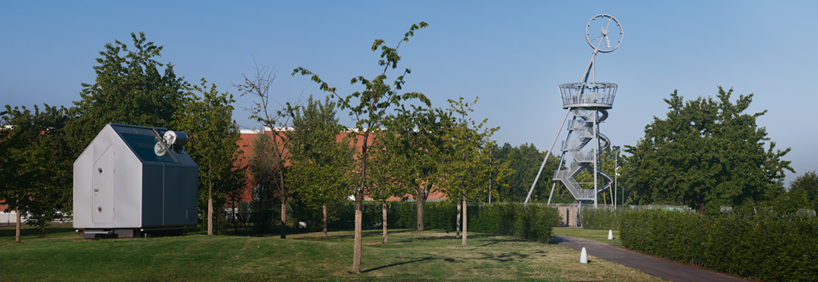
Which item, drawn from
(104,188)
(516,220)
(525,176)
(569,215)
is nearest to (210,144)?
(104,188)

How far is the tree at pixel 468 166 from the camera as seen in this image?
27.4 m

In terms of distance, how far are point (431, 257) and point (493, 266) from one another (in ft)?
8.46

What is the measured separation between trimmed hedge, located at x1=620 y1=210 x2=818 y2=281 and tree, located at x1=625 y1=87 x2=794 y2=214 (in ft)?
116

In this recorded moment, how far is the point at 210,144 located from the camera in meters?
25.7

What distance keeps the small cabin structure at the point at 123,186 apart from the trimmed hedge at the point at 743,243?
1867 centimetres

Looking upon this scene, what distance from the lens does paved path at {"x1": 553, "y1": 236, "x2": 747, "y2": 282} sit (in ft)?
59.2

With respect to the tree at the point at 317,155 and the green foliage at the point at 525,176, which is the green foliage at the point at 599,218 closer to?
the tree at the point at 317,155

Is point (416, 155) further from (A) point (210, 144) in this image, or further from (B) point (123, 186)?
(B) point (123, 186)

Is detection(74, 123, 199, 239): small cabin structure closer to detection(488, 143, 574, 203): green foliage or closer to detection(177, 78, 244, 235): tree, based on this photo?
detection(177, 78, 244, 235): tree

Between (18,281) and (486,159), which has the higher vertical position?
(486,159)

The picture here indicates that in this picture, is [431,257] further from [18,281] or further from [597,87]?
[597,87]

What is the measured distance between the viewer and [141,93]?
131ft

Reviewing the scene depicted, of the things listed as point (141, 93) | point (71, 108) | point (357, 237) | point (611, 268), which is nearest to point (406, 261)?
point (357, 237)

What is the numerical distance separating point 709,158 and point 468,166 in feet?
130
